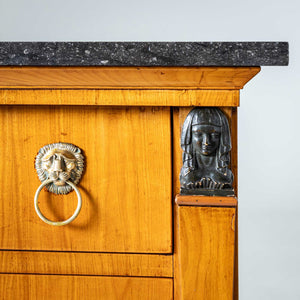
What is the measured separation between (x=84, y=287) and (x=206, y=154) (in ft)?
0.84

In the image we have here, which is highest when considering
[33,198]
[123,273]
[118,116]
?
[118,116]

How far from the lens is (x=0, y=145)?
54 cm

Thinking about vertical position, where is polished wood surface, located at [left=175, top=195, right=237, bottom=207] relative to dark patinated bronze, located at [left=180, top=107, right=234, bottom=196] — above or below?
below

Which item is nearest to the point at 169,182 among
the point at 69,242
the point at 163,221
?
the point at 163,221

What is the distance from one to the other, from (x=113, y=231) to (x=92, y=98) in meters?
0.18

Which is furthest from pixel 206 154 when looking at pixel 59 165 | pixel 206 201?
pixel 59 165

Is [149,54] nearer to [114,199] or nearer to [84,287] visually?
[114,199]

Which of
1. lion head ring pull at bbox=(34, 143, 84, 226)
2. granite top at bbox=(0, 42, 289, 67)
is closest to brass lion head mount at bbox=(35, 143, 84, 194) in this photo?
lion head ring pull at bbox=(34, 143, 84, 226)

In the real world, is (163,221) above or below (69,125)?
below

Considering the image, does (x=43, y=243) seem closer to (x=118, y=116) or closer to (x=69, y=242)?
(x=69, y=242)

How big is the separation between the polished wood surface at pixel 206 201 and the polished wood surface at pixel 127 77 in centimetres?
Answer: 13

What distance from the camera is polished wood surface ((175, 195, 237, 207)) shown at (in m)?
0.47

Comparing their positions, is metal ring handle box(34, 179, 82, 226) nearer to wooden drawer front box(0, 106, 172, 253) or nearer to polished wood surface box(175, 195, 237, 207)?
wooden drawer front box(0, 106, 172, 253)

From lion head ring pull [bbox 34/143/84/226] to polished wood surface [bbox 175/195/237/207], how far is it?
13 centimetres
